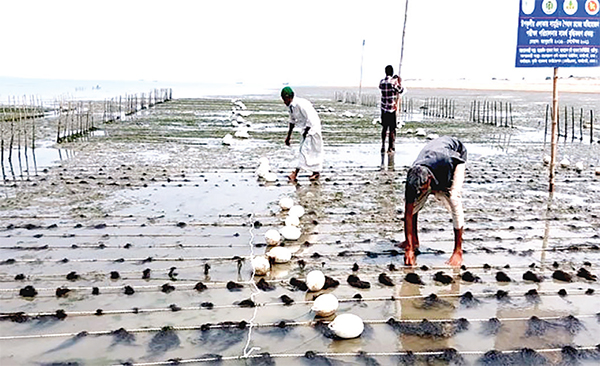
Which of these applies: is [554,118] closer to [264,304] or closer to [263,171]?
[263,171]

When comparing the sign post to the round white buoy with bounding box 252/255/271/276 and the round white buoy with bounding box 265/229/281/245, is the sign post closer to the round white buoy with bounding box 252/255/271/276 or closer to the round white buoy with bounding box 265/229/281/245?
the round white buoy with bounding box 265/229/281/245

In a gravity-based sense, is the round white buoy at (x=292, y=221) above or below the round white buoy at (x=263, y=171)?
below

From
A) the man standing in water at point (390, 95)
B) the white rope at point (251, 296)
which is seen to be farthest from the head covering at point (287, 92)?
the man standing in water at point (390, 95)

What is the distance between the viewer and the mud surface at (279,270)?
411 cm

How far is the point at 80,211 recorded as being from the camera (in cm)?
826

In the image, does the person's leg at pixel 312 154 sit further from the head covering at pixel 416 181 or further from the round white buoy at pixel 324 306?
the round white buoy at pixel 324 306

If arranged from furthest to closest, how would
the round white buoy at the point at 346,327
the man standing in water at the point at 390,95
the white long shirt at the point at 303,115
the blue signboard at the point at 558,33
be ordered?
1. the man standing in water at the point at 390,95
2. the white long shirt at the point at 303,115
3. the blue signboard at the point at 558,33
4. the round white buoy at the point at 346,327

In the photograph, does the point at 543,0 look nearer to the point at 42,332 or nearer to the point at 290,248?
the point at 290,248

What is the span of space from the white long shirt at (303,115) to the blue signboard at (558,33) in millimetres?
3602

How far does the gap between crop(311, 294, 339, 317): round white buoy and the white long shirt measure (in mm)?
5833

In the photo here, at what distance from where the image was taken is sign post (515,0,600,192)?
8.58 meters

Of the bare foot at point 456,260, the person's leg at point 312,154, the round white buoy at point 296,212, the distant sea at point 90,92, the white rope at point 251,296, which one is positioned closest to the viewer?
the white rope at point 251,296

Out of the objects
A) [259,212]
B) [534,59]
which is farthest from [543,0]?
[259,212]

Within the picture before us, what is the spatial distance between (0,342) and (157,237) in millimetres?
2902
